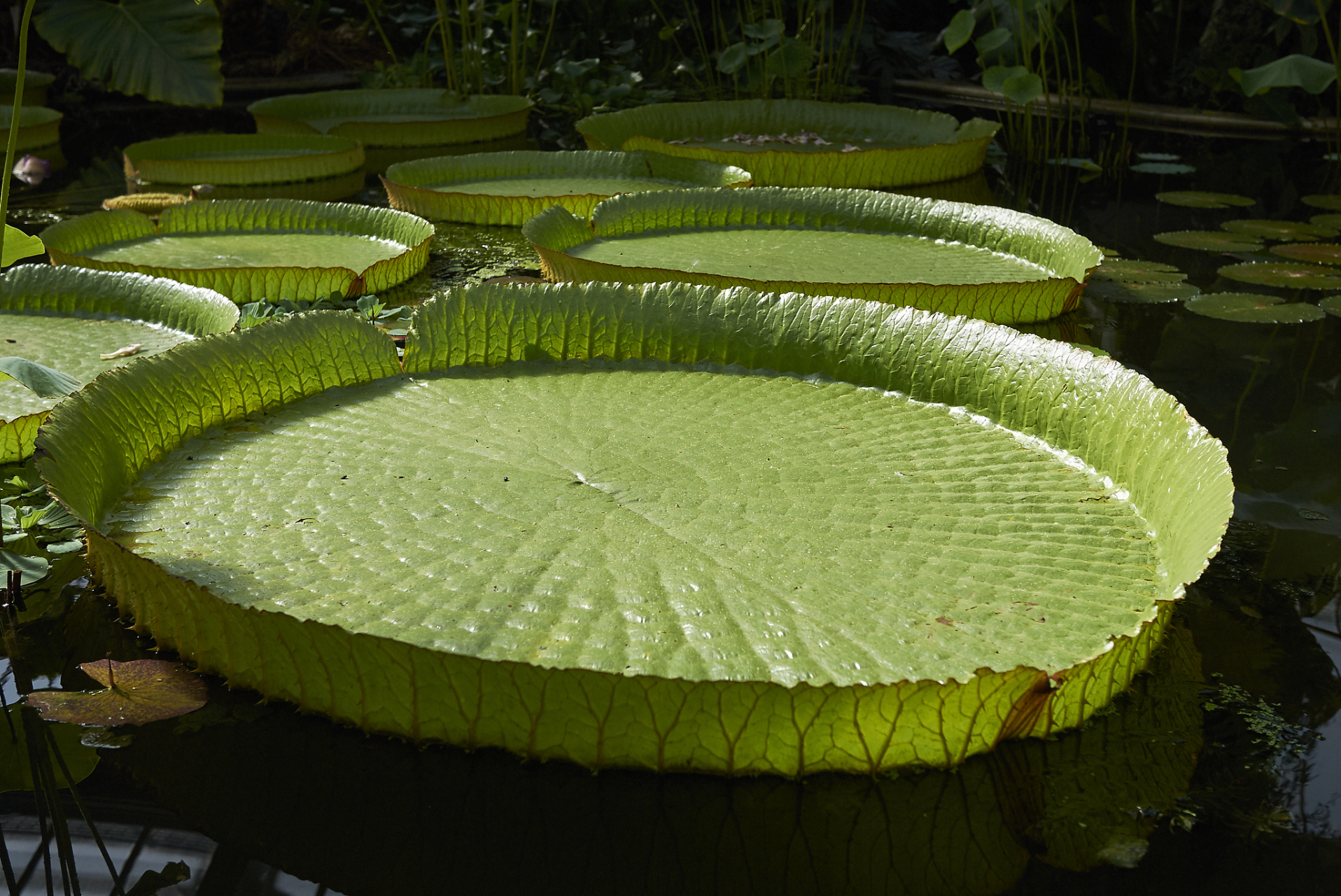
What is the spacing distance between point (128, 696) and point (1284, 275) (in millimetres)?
3196

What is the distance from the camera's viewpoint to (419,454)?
5.31 feet

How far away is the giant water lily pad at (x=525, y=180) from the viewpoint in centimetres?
365

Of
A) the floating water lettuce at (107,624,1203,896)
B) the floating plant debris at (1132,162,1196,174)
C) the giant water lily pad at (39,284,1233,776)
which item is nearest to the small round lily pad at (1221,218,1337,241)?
the floating plant debris at (1132,162,1196,174)

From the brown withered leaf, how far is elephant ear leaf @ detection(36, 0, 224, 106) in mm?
3386

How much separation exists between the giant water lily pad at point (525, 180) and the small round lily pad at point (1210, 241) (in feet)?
4.73

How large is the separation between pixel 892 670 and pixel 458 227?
9.44ft

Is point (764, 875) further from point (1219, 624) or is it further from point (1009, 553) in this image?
point (1219, 624)

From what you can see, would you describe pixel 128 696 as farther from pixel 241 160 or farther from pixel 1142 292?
pixel 241 160

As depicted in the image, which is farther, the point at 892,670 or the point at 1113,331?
the point at 1113,331

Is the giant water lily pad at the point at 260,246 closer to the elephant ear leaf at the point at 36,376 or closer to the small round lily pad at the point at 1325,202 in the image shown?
the elephant ear leaf at the point at 36,376

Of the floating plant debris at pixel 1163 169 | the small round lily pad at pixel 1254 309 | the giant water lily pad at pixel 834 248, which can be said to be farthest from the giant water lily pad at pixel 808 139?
the small round lily pad at pixel 1254 309

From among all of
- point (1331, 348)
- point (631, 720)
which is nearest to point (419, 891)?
point (631, 720)

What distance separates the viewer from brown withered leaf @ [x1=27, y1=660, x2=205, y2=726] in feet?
3.75

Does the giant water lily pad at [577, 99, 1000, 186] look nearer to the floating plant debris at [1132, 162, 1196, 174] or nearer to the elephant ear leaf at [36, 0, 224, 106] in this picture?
the floating plant debris at [1132, 162, 1196, 174]
